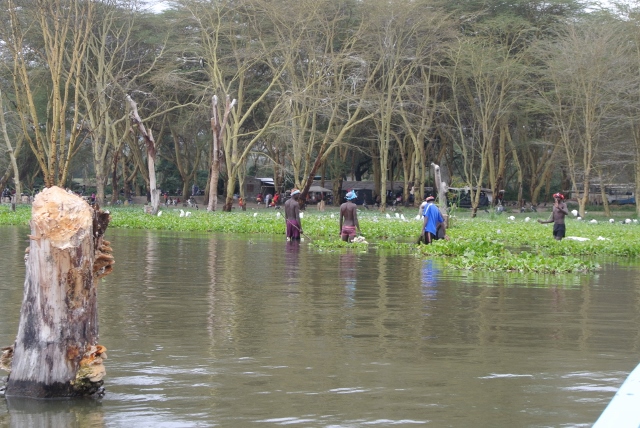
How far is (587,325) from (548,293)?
10.3 ft

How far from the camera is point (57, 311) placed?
7.11m

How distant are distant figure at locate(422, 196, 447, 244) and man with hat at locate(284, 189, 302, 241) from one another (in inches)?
134

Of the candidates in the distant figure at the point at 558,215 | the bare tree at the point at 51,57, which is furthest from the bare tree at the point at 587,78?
the distant figure at the point at 558,215

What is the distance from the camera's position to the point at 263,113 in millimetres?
Answer: 61531

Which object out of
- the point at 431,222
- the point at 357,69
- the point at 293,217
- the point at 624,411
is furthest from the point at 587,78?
the point at 624,411

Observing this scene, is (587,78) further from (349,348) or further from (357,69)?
(349,348)

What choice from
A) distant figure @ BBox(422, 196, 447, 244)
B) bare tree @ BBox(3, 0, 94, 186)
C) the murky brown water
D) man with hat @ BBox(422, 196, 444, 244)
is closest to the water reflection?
the murky brown water

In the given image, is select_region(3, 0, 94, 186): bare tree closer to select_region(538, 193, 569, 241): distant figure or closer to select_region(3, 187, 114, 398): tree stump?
select_region(538, 193, 569, 241): distant figure

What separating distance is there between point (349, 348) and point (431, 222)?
13.8 meters

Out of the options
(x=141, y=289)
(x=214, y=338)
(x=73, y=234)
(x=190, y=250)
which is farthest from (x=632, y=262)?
(x=73, y=234)

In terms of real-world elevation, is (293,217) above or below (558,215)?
below

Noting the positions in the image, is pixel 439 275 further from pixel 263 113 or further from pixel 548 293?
pixel 263 113

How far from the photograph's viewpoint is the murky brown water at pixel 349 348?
708cm

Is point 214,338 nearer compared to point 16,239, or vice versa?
point 214,338
